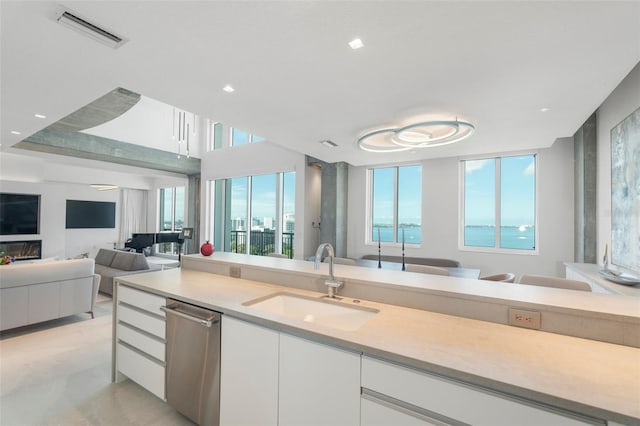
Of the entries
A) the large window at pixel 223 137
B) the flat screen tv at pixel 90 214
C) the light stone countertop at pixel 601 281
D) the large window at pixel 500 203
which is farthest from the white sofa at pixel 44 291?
the large window at pixel 500 203

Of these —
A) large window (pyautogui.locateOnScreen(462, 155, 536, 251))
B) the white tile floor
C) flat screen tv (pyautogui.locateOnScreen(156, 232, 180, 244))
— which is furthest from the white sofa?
large window (pyautogui.locateOnScreen(462, 155, 536, 251))

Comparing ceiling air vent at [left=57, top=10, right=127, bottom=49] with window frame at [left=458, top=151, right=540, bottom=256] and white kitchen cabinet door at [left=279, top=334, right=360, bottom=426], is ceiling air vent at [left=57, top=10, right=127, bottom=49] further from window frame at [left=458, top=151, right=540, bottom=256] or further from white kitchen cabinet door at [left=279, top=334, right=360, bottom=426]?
window frame at [left=458, top=151, right=540, bottom=256]

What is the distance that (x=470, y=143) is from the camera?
425 cm

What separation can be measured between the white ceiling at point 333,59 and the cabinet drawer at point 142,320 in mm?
1947

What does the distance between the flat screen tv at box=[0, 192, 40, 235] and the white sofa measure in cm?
486

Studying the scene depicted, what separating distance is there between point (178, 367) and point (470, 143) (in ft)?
14.9

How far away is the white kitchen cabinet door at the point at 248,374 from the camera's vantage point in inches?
56.7

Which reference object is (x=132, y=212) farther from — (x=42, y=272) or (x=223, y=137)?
(x=42, y=272)

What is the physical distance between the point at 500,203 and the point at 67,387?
6.23 m

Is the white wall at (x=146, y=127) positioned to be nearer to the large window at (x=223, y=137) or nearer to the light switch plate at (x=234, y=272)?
the large window at (x=223, y=137)

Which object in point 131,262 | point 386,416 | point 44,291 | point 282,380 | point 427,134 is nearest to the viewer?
point 386,416

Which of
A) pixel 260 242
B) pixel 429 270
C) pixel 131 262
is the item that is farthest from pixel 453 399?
pixel 260 242

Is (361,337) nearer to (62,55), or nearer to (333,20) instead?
(333,20)

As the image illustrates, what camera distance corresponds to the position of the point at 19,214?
22.4 ft
